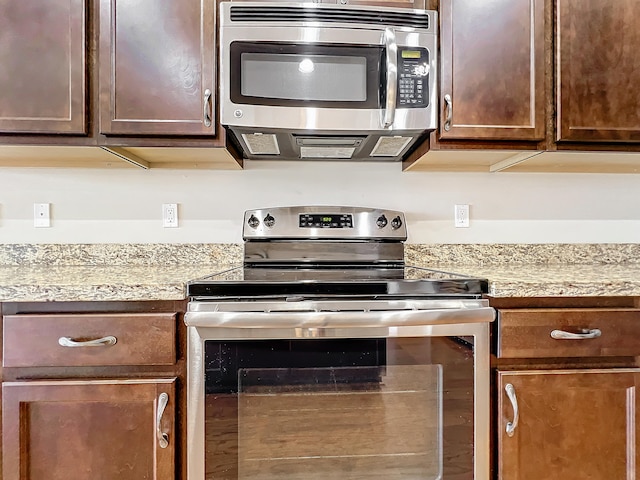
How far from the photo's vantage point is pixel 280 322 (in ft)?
3.35

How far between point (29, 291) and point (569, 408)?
60.0 inches

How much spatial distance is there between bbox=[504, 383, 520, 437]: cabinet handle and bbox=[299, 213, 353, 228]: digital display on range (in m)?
0.82

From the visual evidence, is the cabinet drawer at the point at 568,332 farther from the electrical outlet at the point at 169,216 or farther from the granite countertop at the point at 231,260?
the electrical outlet at the point at 169,216

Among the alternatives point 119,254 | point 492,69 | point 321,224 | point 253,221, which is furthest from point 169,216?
point 492,69

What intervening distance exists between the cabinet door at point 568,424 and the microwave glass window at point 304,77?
1.02 meters

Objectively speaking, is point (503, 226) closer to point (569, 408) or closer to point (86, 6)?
point (569, 408)

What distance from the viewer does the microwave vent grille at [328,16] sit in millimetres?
1267

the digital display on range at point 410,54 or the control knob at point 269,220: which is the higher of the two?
the digital display on range at point 410,54

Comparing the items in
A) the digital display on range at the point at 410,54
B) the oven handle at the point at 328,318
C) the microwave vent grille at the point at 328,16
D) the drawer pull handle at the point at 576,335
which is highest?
the microwave vent grille at the point at 328,16

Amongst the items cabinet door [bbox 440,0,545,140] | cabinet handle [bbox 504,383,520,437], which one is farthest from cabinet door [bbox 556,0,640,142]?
cabinet handle [bbox 504,383,520,437]

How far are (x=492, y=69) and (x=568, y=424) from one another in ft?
3.78

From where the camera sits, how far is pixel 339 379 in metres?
1.08

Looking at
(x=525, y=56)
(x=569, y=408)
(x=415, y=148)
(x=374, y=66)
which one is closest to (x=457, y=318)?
(x=569, y=408)

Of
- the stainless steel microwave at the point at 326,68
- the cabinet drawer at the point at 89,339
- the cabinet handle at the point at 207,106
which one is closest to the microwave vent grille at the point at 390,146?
the stainless steel microwave at the point at 326,68
